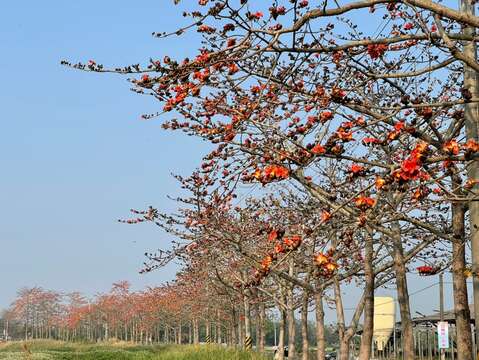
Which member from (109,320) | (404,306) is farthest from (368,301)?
(109,320)

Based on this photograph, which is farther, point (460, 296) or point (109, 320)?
point (109, 320)

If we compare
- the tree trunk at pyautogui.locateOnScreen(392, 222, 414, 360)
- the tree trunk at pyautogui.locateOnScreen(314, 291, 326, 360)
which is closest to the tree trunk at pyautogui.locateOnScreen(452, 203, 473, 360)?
the tree trunk at pyautogui.locateOnScreen(392, 222, 414, 360)

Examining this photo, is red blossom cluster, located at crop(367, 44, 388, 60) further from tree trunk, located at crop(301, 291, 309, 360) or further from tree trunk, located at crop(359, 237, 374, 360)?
tree trunk, located at crop(301, 291, 309, 360)

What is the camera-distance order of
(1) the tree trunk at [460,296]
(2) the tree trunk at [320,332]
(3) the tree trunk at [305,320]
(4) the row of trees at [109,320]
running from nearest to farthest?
(1) the tree trunk at [460,296]
(2) the tree trunk at [320,332]
(3) the tree trunk at [305,320]
(4) the row of trees at [109,320]

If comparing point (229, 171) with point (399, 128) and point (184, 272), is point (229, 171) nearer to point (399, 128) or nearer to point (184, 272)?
point (399, 128)

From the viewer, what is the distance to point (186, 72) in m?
4.97

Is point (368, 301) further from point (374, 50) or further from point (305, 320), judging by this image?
point (305, 320)

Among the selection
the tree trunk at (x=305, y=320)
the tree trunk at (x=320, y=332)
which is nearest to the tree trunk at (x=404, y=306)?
the tree trunk at (x=320, y=332)

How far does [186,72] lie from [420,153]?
204 centimetres

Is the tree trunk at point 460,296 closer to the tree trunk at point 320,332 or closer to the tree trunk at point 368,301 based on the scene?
the tree trunk at point 368,301

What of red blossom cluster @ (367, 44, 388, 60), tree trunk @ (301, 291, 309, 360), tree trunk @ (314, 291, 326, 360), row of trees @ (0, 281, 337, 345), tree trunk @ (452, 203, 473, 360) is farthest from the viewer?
row of trees @ (0, 281, 337, 345)

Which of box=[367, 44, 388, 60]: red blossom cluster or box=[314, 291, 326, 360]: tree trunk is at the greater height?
box=[367, 44, 388, 60]: red blossom cluster

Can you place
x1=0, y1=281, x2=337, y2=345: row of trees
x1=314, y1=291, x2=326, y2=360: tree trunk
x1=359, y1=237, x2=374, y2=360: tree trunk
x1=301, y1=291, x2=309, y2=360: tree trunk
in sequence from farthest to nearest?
x1=0, y1=281, x2=337, y2=345: row of trees → x1=301, y1=291, x2=309, y2=360: tree trunk → x1=314, y1=291, x2=326, y2=360: tree trunk → x1=359, y1=237, x2=374, y2=360: tree trunk

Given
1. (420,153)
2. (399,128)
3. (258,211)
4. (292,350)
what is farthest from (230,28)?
(292,350)
